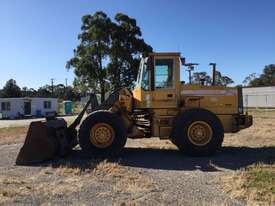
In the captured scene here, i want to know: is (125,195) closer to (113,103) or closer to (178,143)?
(178,143)

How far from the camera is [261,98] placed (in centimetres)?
7088

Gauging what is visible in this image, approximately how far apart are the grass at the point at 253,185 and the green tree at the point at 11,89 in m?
83.1

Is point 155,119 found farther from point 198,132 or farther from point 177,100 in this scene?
point 198,132

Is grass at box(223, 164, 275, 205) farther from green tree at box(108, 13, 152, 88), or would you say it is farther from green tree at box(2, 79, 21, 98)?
green tree at box(2, 79, 21, 98)

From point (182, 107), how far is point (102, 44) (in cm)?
3003

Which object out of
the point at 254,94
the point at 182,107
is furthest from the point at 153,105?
the point at 254,94

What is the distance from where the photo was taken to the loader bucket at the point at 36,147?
12.2 metres

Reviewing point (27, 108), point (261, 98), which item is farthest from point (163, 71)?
point (261, 98)

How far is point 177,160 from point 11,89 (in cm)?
8185

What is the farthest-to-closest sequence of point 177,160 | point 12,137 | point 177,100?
point 12,137, point 177,100, point 177,160

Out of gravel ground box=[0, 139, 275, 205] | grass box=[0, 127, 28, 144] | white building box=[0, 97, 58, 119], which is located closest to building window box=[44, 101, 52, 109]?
white building box=[0, 97, 58, 119]

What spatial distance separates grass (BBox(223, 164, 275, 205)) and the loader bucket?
5220 millimetres

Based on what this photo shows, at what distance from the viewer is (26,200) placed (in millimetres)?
7926

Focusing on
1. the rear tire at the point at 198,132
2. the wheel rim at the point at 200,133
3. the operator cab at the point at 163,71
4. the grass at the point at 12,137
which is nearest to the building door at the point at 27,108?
the grass at the point at 12,137
